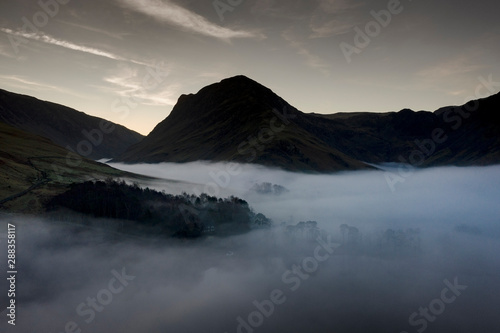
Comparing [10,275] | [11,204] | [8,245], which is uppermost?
[11,204]

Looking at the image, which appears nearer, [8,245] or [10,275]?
[8,245]

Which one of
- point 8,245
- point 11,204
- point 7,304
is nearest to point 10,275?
point 7,304

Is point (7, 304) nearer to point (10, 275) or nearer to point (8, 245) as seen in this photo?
point (10, 275)

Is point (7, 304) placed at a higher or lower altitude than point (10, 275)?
lower

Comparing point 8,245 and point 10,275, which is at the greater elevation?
point 8,245

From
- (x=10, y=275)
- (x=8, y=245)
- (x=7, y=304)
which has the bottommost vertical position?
(x=7, y=304)

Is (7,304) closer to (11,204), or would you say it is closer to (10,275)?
(10,275)

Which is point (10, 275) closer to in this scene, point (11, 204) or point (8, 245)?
point (8, 245)

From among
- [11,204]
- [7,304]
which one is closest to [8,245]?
[11,204]

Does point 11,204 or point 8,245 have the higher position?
point 11,204
